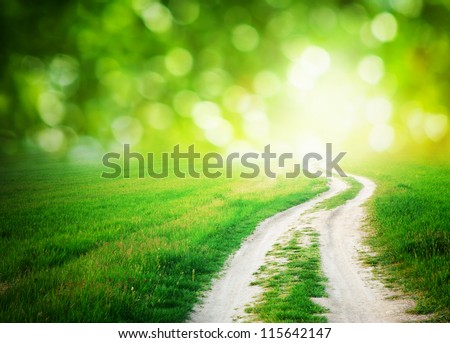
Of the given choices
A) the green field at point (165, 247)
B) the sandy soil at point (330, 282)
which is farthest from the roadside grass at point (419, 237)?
the sandy soil at point (330, 282)


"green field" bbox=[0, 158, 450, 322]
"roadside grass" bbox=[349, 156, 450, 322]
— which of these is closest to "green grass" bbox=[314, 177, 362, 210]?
"green field" bbox=[0, 158, 450, 322]

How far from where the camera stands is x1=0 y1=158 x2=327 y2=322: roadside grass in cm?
580

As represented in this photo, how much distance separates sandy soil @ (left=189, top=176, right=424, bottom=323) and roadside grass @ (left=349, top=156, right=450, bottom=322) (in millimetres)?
405

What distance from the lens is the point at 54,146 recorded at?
1.57 meters

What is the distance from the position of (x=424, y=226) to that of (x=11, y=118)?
1053cm

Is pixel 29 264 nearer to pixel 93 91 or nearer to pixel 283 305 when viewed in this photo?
pixel 283 305

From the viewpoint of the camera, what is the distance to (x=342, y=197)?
17391 millimetres

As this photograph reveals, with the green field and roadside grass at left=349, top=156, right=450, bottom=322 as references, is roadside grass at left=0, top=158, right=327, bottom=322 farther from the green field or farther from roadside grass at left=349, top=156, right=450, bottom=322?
roadside grass at left=349, top=156, right=450, bottom=322

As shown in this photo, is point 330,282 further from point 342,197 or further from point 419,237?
point 342,197

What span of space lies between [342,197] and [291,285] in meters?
11.5

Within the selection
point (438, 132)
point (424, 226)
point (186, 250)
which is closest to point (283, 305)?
point (186, 250)

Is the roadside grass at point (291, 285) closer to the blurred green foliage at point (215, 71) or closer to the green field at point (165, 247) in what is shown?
the green field at point (165, 247)

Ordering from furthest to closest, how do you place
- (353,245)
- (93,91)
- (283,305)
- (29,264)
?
(353,245)
(29,264)
(283,305)
(93,91)

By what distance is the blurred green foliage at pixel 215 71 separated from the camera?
1.45 m
